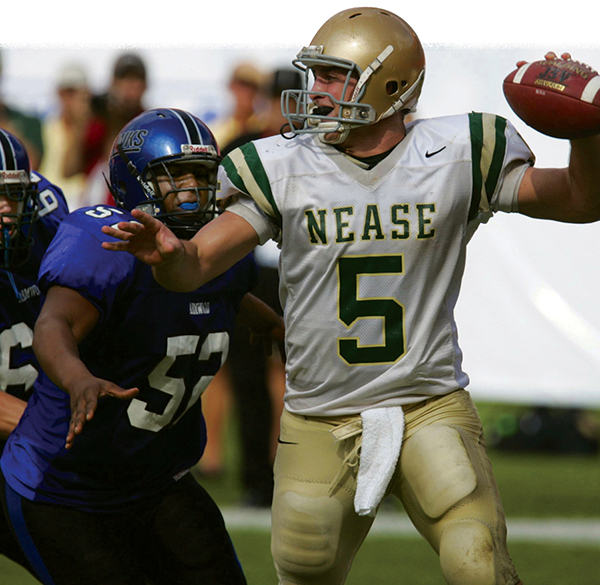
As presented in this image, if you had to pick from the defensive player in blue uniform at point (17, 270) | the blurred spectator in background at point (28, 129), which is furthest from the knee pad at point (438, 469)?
the blurred spectator in background at point (28, 129)

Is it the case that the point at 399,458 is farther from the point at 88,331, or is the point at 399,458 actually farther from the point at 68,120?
the point at 68,120

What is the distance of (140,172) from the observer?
111 inches

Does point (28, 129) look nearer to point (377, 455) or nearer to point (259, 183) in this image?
point (259, 183)

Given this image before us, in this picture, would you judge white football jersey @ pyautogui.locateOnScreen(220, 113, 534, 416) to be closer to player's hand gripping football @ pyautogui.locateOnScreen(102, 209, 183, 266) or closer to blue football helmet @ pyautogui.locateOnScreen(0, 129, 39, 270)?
player's hand gripping football @ pyautogui.locateOnScreen(102, 209, 183, 266)

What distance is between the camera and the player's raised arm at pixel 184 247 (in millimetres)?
2154

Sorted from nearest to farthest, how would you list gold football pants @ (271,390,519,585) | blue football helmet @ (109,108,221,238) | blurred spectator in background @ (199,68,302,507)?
gold football pants @ (271,390,519,585), blue football helmet @ (109,108,221,238), blurred spectator in background @ (199,68,302,507)

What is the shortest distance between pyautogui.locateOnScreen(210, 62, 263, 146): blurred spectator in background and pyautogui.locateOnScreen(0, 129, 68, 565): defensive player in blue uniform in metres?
3.29

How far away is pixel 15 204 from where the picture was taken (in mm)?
3049

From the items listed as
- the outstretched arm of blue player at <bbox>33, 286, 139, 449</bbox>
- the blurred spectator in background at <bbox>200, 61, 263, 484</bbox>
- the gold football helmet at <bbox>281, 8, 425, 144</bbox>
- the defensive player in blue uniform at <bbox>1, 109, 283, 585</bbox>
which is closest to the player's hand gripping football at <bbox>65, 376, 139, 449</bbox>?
the outstretched arm of blue player at <bbox>33, 286, 139, 449</bbox>

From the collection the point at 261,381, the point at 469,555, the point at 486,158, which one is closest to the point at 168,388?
the point at 469,555

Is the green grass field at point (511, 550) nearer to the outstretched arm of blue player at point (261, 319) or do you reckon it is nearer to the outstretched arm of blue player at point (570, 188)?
the outstretched arm of blue player at point (261, 319)

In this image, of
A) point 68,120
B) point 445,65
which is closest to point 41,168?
point 68,120

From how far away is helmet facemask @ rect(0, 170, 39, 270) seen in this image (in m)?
2.94

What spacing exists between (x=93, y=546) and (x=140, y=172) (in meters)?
1.02
